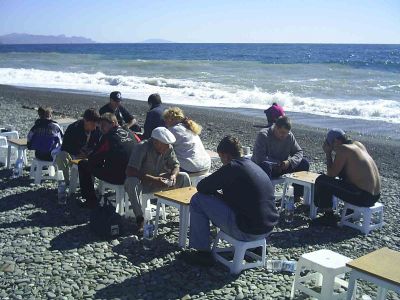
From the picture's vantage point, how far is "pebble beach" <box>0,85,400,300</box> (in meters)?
4.22

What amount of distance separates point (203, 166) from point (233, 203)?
6.66 feet

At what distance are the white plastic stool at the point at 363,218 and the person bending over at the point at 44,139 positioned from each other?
4230 mm

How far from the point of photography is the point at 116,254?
16.3ft

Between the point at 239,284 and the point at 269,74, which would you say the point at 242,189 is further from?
the point at 269,74

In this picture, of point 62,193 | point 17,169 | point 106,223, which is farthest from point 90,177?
point 17,169

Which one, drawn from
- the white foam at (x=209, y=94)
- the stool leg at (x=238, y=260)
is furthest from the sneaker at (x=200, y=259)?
the white foam at (x=209, y=94)

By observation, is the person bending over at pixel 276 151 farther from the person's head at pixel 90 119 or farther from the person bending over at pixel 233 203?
the person's head at pixel 90 119

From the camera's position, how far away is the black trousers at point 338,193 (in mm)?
5918

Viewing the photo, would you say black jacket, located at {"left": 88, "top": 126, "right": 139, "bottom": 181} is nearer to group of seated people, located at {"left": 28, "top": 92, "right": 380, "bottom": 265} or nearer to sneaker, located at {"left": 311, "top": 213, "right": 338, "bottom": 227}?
group of seated people, located at {"left": 28, "top": 92, "right": 380, "bottom": 265}

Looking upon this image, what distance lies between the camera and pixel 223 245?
17.7 feet

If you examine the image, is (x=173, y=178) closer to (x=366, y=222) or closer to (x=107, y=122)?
(x=107, y=122)

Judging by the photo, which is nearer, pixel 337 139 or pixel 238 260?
pixel 238 260

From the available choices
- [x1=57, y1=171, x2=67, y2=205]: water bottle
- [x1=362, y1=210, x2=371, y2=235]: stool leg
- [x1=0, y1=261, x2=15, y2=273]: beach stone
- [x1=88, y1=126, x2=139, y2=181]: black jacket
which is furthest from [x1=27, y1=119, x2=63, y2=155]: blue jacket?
[x1=362, y1=210, x2=371, y2=235]: stool leg

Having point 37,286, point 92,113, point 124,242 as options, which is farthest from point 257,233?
point 92,113
